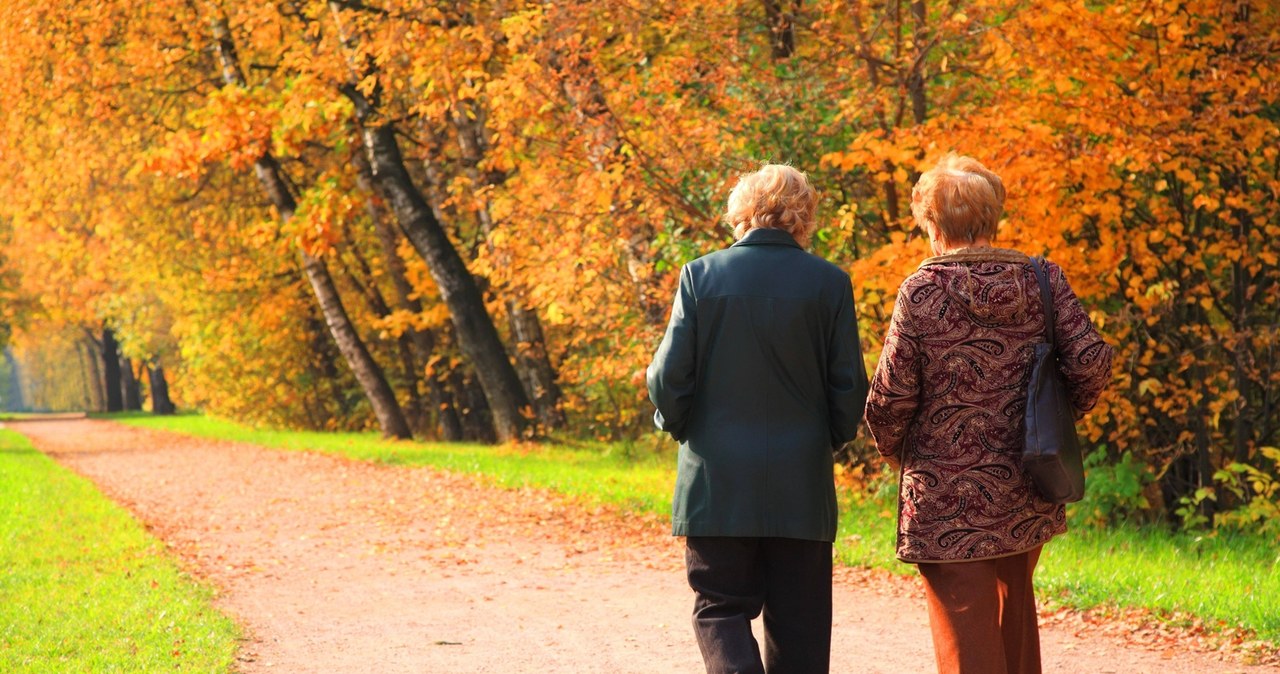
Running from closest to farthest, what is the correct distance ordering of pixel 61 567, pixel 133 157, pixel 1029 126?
1. pixel 1029 126
2. pixel 61 567
3. pixel 133 157

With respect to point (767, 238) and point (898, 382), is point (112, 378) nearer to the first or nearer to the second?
point (767, 238)

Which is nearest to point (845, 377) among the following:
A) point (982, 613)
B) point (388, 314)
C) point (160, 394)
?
point (982, 613)

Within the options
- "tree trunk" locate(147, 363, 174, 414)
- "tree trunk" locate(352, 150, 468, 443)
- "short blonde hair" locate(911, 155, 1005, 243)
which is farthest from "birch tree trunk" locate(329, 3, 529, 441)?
"tree trunk" locate(147, 363, 174, 414)

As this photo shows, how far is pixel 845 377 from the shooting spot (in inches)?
163

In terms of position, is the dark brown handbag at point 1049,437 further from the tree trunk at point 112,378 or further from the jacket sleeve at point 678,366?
the tree trunk at point 112,378

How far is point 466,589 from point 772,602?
14.6 ft

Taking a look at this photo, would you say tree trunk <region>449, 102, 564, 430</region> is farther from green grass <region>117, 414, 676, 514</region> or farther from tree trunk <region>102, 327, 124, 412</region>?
tree trunk <region>102, 327, 124, 412</region>

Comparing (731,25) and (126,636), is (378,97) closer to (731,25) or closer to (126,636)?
(731,25)

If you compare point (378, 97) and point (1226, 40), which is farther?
point (378, 97)

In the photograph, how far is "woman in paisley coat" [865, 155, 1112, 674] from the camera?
12.7 feet

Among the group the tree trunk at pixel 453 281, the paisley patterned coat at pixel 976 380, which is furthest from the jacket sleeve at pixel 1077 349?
the tree trunk at pixel 453 281

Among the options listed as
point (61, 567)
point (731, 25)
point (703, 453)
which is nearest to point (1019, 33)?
point (731, 25)

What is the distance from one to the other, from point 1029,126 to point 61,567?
6.92 m

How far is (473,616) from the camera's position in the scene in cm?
746
